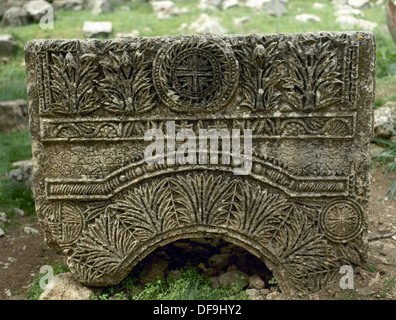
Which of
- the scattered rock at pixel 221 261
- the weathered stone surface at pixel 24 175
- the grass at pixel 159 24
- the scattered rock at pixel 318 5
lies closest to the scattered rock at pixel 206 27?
the grass at pixel 159 24

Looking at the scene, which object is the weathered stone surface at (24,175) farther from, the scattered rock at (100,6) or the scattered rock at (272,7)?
the scattered rock at (272,7)

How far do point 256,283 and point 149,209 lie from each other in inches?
33.0

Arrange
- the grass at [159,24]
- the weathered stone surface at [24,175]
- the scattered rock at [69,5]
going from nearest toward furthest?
the weathered stone surface at [24,175] → the grass at [159,24] → the scattered rock at [69,5]

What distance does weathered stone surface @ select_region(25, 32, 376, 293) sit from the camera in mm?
2258

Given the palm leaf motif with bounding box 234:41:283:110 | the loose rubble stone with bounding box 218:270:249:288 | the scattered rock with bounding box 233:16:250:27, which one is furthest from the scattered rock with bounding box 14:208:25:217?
the scattered rock with bounding box 233:16:250:27

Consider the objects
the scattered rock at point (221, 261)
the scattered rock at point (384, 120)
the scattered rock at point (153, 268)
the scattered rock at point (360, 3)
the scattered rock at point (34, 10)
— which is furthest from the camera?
the scattered rock at point (360, 3)

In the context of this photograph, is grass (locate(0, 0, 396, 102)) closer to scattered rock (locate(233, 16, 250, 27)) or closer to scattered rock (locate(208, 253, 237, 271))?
scattered rock (locate(233, 16, 250, 27))

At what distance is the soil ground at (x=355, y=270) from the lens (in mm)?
2412

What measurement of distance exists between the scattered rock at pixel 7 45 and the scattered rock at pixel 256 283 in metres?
7.68

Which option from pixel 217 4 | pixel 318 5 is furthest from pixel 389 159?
pixel 217 4

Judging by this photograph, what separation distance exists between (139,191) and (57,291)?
786 mm

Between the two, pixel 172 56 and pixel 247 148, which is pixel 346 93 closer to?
pixel 247 148

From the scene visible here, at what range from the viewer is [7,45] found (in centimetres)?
830

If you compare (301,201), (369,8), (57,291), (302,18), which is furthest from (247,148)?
(369,8)
